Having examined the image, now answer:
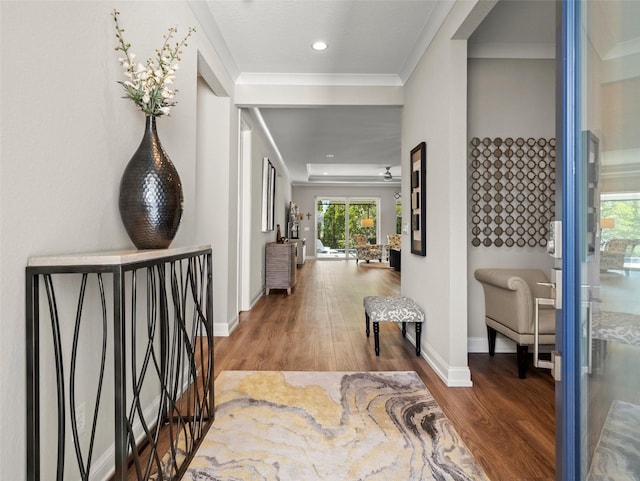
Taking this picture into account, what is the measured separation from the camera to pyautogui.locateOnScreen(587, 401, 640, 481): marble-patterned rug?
902mm

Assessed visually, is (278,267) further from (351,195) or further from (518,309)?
(351,195)

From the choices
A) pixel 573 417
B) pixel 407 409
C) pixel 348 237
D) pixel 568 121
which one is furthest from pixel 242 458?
pixel 348 237

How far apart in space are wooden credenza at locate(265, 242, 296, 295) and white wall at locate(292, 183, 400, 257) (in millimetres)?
6203

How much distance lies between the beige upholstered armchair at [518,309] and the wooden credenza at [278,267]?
3.52 metres

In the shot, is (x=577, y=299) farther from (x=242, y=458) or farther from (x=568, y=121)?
(x=242, y=458)

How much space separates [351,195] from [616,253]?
11470 millimetres

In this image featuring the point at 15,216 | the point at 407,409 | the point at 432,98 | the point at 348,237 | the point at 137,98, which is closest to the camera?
the point at 15,216

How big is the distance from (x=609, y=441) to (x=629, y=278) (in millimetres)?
456

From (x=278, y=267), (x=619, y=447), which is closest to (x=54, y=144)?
(x=619, y=447)

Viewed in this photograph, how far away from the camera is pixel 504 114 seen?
3.15 m

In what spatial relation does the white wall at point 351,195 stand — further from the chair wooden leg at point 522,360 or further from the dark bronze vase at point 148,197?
the dark bronze vase at point 148,197

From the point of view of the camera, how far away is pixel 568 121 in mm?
1102

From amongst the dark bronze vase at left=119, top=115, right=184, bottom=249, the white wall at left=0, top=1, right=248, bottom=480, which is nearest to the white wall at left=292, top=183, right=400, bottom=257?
the white wall at left=0, top=1, right=248, bottom=480

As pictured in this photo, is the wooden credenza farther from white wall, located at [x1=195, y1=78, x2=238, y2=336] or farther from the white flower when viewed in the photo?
the white flower
